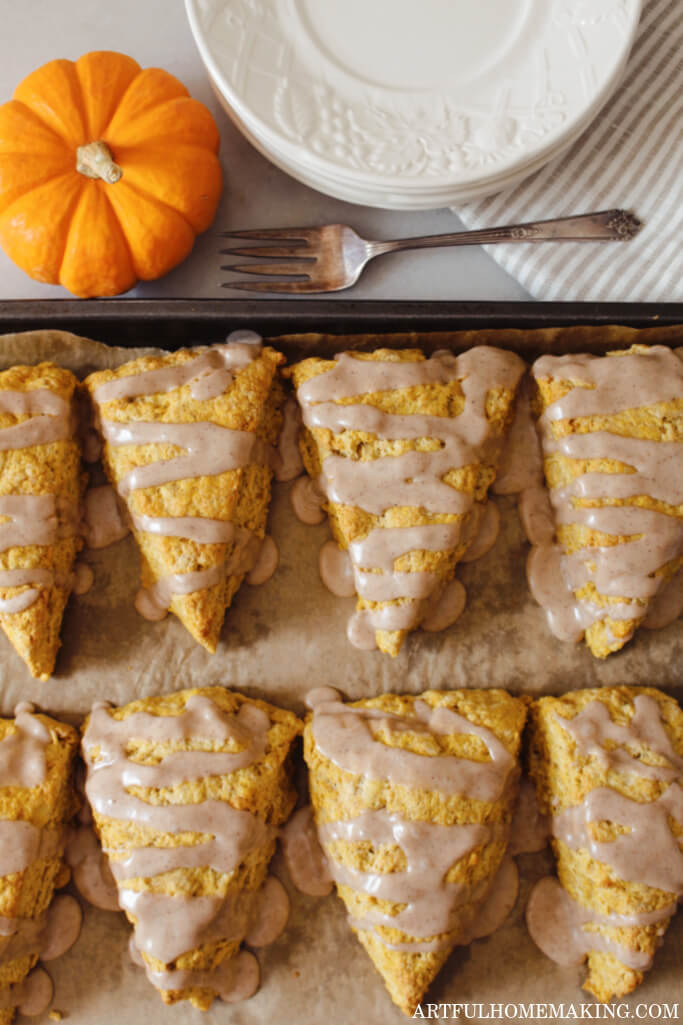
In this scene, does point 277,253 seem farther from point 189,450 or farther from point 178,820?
point 178,820

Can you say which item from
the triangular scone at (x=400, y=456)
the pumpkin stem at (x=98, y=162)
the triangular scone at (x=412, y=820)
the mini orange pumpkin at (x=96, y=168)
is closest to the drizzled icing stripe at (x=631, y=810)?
the triangular scone at (x=412, y=820)

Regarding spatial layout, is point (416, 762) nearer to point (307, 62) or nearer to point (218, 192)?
point (218, 192)

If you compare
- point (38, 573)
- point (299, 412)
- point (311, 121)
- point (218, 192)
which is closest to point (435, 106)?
point (311, 121)

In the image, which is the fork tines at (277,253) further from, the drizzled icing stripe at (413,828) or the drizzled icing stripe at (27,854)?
the drizzled icing stripe at (27,854)

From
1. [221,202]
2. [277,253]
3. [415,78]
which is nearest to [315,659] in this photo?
[277,253]

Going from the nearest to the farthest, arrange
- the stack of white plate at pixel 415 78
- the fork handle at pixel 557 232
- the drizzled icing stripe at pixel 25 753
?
the stack of white plate at pixel 415 78, the drizzled icing stripe at pixel 25 753, the fork handle at pixel 557 232

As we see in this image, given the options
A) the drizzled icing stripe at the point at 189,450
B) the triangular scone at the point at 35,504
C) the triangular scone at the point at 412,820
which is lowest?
the triangular scone at the point at 412,820
